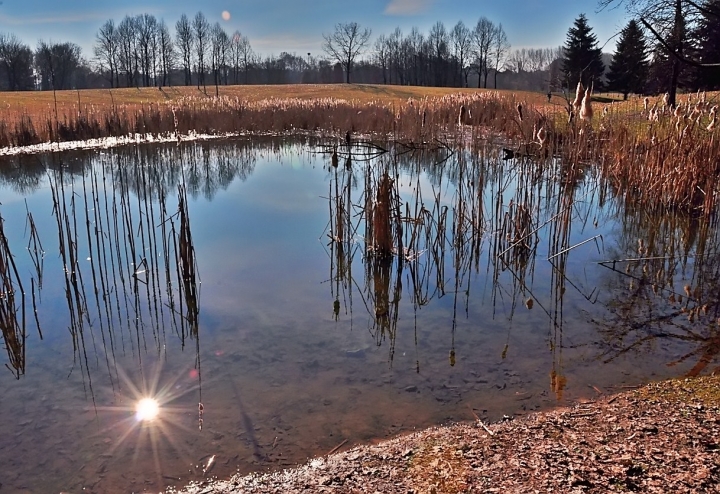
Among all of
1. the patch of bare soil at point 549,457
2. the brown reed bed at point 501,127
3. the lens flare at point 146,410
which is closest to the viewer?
the patch of bare soil at point 549,457

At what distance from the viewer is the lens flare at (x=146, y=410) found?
8.41ft

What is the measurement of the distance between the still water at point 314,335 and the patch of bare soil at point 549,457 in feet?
0.62

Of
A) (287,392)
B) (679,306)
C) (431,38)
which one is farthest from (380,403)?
(431,38)

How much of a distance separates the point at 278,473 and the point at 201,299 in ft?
7.14

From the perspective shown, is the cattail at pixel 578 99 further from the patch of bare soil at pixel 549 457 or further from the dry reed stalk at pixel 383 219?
the patch of bare soil at pixel 549 457

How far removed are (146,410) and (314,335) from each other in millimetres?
1129

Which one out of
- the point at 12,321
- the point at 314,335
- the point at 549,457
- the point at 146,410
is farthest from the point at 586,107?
the point at 12,321

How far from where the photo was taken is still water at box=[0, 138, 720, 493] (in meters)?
2.39

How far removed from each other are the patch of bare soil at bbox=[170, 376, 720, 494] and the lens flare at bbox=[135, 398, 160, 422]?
64cm

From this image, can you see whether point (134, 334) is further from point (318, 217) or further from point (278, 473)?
point (318, 217)

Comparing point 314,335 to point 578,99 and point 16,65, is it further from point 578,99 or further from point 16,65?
point 16,65

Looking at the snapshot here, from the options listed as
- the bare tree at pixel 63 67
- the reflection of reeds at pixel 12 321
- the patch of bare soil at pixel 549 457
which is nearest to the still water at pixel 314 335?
the reflection of reeds at pixel 12 321

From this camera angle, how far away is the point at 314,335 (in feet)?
11.3

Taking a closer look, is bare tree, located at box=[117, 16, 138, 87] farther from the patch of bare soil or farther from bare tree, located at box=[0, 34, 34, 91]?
the patch of bare soil
